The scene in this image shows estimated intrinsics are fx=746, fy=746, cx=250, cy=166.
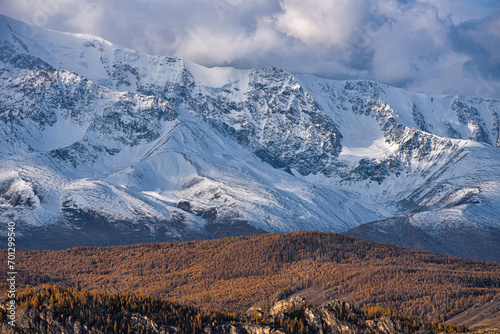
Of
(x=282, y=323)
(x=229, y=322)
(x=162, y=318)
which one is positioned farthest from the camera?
(x=229, y=322)

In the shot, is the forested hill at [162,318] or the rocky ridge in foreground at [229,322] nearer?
the rocky ridge in foreground at [229,322]

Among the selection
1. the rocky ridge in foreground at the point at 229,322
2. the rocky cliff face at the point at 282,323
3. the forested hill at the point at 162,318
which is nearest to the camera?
the rocky cliff face at the point at 282,323

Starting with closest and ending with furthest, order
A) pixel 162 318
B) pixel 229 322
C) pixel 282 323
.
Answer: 1. pixel 162 318
2. pixel 282 323
3. pixel 229 322

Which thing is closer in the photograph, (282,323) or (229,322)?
(282,323)

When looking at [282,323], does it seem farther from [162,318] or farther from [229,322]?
[162,318]

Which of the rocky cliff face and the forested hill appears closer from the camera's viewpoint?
the rocky cliff face

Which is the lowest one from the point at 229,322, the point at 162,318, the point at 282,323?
the point at 162,318

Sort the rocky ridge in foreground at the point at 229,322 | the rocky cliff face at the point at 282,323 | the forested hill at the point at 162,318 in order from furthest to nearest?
the forested hill at the point at 162,318
the rocky ridge in foreground at the point at 229,322
the rocky cliff face at the point at 282,323

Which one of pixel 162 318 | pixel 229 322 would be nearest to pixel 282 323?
pixel 229 322

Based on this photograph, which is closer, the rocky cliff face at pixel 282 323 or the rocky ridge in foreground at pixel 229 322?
the rocky cliff face at pixel 282 323

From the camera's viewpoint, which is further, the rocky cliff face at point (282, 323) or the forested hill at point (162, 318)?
the forested hill at point (162, 318)

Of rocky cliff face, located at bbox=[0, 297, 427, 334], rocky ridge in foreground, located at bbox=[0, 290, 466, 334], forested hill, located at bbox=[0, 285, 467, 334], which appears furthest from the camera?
forested hill, located at bbox=[0, 285, 467, 334]

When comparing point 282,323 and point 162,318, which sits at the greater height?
point 282,323

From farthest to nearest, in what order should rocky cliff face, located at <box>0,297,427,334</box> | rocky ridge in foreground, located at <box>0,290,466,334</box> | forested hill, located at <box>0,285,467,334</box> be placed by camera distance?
1. forested hill, located at <box>0,285,467,334</box>
2. rocky ridge in foreground, located at <box>0,290,466,334</box>
3. rocky cliff face, located at <box>0,297,427,334</box>
